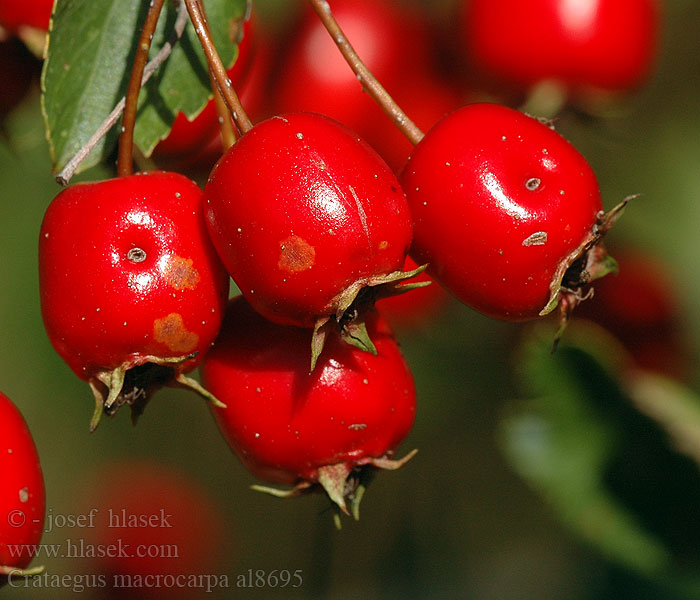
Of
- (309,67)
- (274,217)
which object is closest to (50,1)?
(309,67)

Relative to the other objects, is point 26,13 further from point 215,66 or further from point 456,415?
point 456,415

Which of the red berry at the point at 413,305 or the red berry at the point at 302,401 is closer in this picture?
the red berry at the point at 302,401

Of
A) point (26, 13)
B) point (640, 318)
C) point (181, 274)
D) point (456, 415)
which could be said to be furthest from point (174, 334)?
point (456, 415)

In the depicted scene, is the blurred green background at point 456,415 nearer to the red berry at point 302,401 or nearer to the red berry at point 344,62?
the red berry at point 344,62

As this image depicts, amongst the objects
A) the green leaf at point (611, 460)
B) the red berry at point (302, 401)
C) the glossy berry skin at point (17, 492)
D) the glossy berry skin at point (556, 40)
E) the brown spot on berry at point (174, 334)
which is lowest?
the green leaf at point (611, 460)

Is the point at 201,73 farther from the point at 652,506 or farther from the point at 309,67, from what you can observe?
the point at 652,506

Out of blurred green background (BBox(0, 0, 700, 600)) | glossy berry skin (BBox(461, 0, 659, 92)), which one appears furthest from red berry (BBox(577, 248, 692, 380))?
glossy berry skin (BBox(461, 0, 659, 92))

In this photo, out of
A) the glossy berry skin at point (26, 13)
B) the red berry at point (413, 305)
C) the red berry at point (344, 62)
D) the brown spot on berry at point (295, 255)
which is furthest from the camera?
the red berry at point (413, 305)

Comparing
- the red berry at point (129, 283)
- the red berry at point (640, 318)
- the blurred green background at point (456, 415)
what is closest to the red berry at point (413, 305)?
the blurred green background at point (456, 415)
